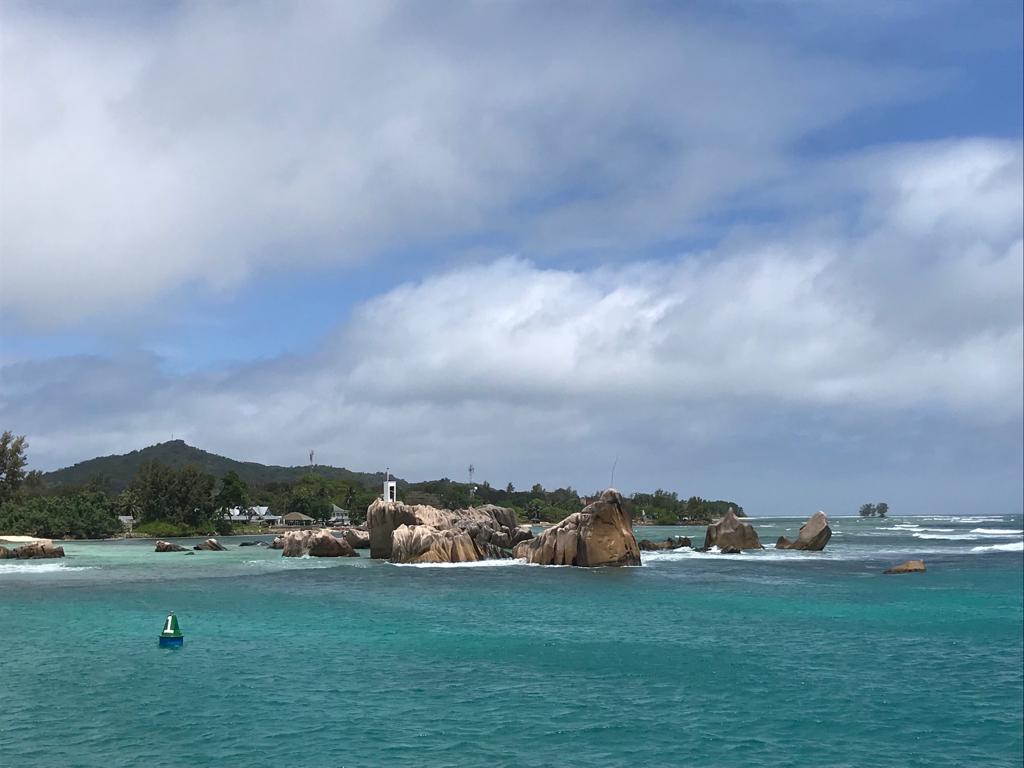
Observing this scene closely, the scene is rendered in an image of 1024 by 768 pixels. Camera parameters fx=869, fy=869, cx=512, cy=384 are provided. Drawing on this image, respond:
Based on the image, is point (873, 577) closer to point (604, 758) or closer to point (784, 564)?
point (784, 564)

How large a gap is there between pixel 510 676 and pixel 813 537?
99.3 meters

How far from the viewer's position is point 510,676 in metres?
35.4

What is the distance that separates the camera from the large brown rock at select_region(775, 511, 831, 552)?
124 meters

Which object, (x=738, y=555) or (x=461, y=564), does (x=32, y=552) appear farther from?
(x=738, y=555)

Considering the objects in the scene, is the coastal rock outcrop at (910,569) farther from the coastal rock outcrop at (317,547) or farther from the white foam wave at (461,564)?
the coastal rock outcrop at (317,547)

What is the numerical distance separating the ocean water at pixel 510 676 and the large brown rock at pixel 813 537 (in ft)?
174

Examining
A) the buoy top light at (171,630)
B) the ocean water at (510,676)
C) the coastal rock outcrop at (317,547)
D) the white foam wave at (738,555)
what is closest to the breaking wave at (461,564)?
the coastal rock outcrop at (317,547)

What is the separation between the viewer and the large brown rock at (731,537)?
4813 inches

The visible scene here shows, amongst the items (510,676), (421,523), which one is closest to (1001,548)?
(421,523)

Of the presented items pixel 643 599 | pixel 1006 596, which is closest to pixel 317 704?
pixel 643 599

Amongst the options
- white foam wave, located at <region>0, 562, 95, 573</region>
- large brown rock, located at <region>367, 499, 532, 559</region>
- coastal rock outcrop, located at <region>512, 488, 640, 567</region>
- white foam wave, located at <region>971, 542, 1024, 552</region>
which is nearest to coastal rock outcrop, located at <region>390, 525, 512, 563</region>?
large brown rock, located at <region>367, 499, 532, 559</region>

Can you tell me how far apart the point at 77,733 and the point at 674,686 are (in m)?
21.0

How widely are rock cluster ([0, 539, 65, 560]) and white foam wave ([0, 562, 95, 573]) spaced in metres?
6.14

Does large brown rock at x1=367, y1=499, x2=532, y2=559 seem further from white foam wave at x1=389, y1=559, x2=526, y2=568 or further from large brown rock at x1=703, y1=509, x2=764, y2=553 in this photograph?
large brown rock at x1=703, y1=509, x2=764, y2=553
